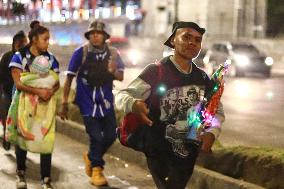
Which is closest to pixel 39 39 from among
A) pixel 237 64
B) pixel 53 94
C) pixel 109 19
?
pixel 53 94

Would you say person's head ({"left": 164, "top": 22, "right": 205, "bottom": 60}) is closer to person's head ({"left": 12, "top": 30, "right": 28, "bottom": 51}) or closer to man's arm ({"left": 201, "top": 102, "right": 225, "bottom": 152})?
man's arm ({"left": 201, "top": 102, "right": 225, "bottom": 152})

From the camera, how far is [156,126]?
4.30 meters

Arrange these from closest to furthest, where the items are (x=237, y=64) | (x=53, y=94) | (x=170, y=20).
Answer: (x=53, y=94), (x=237, y=64), (x=170, y=20)

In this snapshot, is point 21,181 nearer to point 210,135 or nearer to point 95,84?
point 95,84

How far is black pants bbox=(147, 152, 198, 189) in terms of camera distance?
14.3ft

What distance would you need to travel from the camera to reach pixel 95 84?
6637 mm

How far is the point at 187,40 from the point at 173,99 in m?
0.42

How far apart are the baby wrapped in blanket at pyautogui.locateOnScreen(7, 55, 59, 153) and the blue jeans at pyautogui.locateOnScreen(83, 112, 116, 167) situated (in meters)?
0.66

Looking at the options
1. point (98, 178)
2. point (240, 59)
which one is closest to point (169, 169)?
point (98, 178)

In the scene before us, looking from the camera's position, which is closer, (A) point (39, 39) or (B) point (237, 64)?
(A) point (39, 39)

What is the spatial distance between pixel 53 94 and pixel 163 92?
2.09m

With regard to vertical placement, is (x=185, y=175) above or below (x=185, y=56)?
below

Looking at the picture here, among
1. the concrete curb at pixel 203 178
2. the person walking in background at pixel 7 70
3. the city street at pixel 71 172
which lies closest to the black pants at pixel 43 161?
the city street at pixel 71 172

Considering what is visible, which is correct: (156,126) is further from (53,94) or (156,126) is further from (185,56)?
(53,94)
